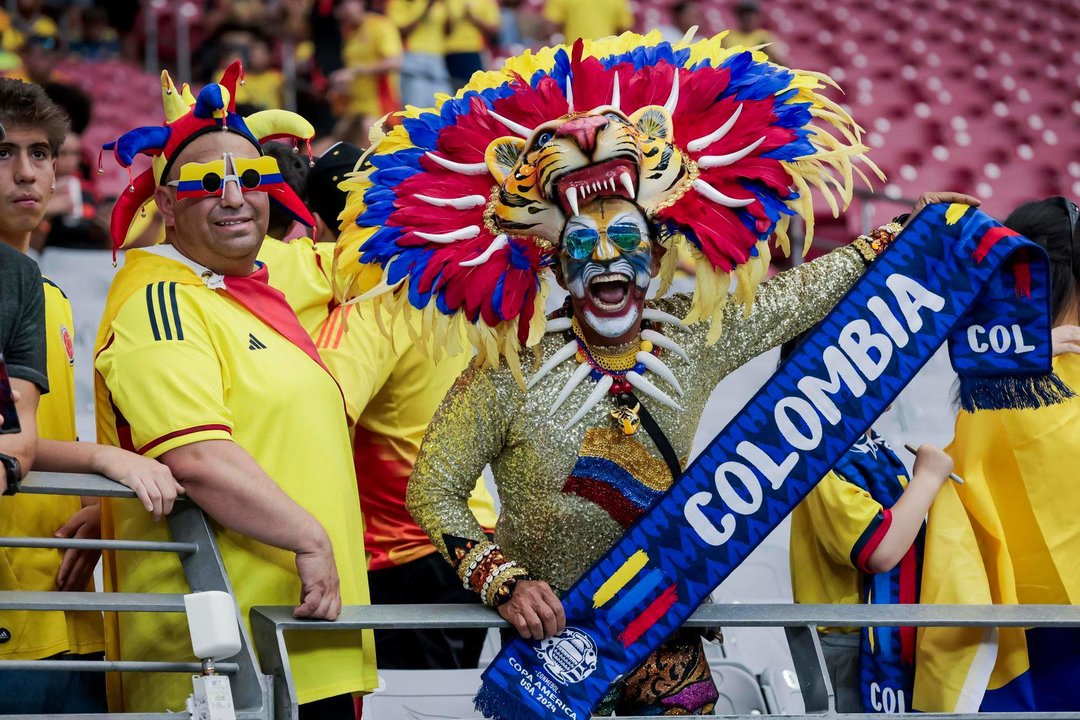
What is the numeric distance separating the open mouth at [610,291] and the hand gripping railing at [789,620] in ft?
1.80

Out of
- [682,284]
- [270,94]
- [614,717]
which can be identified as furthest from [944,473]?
[270,94]

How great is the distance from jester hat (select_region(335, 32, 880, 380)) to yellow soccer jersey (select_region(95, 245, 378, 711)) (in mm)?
235

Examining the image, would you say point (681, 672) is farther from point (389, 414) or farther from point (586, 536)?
point (389, 414)

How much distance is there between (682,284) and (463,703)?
141 inches

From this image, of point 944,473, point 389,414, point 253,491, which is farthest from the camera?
point 389,414

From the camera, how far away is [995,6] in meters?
12.2

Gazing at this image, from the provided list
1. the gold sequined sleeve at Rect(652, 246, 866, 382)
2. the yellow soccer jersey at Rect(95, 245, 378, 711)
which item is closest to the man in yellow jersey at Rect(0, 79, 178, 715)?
the yellow soccer jersey at Rect(95, 245, 378, 711)

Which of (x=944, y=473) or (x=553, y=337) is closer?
(x=553, y=337)

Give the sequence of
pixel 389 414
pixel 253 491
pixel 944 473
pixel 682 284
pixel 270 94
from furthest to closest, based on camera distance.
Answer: pixel 270 94 < pixel 682 284 < pixel 389 414 < pixel 944 473 < pixel 253 491

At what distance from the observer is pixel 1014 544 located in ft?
9.38

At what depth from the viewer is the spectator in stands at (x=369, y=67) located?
736cm

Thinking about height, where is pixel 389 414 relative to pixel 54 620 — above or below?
above

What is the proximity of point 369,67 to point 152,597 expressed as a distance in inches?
216

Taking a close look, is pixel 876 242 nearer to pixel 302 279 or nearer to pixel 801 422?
pixel 801 422
